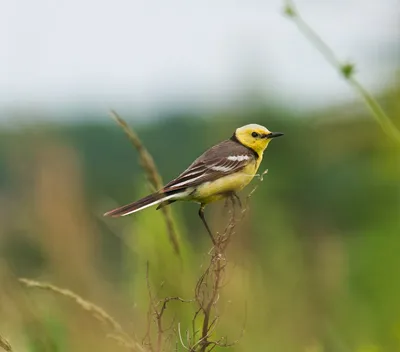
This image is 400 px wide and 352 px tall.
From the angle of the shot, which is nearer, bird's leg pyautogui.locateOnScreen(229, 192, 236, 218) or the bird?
bird's leg pyautogui.locateOnScreen(229, 192, 236, 218)

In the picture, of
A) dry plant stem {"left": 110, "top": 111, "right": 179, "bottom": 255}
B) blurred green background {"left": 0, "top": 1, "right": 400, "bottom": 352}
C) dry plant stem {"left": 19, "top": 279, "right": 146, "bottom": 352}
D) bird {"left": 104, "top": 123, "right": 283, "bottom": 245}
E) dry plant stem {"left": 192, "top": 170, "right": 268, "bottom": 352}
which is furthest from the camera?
Answer: blurred green background {"left": 0, "top": 1, "right": 400, "bottom": 352}

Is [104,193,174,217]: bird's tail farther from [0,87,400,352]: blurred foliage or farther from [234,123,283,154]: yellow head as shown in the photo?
[234,123,283,154]: yellow head

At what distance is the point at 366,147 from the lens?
17.6 ft

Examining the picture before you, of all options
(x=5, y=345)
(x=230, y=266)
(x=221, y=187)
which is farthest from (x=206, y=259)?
(x=230, y=266)

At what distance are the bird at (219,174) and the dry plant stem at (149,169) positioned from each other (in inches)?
4.9

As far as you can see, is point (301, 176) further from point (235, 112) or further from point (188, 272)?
point (188, 272)

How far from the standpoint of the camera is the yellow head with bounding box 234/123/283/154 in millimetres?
2354

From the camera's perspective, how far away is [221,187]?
7.28 feet

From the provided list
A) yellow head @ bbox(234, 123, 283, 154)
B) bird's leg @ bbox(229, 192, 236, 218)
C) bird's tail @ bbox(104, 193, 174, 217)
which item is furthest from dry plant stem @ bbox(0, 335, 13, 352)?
yellow head @ bbox(234, 123, 283, 154)

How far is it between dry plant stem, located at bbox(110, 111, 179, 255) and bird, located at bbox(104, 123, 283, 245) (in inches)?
4.9

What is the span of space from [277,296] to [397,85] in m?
1.24

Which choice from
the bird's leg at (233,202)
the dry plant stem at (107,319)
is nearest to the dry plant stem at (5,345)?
the dry plant stem at (107,319)

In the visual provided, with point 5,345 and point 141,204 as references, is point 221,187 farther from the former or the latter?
point 5,345

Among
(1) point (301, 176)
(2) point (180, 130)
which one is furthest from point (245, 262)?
(2) point (180, 130)
